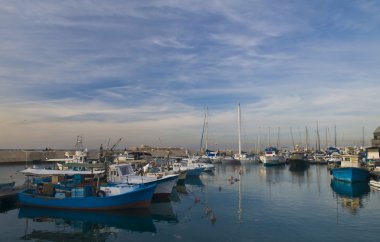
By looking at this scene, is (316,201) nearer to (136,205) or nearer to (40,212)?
(136,205)

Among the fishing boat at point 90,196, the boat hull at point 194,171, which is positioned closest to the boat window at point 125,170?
the fishing boat at point 90,196

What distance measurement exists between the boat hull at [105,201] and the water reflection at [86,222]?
42cm

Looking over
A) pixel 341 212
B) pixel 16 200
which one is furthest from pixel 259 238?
pixel 16 200

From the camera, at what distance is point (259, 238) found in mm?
20953

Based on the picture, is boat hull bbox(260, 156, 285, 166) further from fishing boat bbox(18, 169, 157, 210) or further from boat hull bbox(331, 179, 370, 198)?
fishing boat bbox(18, 169, 157, 210)

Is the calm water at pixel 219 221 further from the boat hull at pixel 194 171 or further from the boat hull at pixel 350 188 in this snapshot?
the boat hull at pixel 194 171

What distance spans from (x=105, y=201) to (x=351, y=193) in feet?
90.2

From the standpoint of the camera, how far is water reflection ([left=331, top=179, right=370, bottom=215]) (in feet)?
103

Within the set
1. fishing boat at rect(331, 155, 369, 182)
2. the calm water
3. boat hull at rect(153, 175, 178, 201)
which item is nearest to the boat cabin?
fishing boat at rect(331, 155, 369, 182)

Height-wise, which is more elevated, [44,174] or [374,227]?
[44,174]

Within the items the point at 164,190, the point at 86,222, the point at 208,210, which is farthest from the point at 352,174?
the point at 86,222

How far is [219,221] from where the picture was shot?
25375 millimetres

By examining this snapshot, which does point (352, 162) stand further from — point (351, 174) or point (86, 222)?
point (86, 222)

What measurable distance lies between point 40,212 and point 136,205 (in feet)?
26.9
